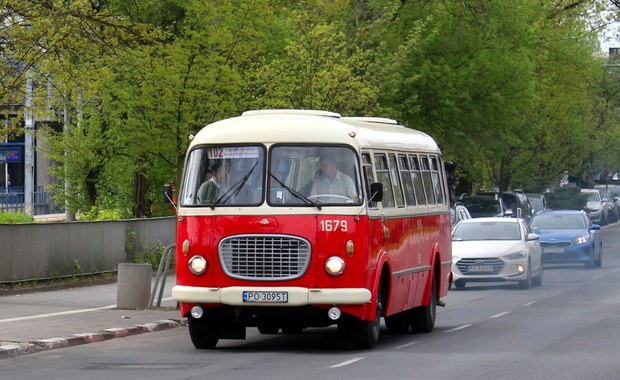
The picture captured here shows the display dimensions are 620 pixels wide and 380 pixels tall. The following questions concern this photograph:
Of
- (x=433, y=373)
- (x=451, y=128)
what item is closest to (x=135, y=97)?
(x=451, y=128)

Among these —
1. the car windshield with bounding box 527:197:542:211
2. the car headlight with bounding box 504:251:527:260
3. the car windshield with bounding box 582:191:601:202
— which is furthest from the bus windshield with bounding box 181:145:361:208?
the car windshield with bounding box 582:191:601:202

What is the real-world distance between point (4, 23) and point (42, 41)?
0.74m

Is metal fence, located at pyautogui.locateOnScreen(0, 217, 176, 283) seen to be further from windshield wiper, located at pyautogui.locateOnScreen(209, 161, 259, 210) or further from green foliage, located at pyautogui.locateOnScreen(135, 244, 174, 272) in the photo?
windshield wiper, located at pyautogui.locateOnScreen(209, 161, 259, 210)

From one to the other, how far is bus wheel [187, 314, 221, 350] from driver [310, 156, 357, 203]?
1.96 metres

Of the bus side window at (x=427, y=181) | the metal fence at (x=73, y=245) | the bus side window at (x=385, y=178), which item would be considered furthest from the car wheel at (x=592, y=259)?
the bus side window at (x=385, y=178)

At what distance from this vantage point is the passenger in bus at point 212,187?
17047 millimetres

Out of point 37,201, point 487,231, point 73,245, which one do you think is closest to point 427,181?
point 73,245

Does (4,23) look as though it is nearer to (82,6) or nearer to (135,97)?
(82,6)

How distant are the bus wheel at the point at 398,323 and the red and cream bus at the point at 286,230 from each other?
1.97m

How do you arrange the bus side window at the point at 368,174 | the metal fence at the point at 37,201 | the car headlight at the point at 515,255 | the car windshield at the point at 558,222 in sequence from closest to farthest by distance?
the bus side window at the point at 368,174 → the car headlight at the point at 515,255 → the car windshield at the point at 558,222 → the metal fence at the point at 37,201

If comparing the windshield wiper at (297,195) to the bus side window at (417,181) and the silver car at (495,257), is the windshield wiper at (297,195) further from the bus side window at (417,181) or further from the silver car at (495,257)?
the silver car at (495,257)

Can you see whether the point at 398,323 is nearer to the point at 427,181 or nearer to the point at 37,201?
the point at 427,181

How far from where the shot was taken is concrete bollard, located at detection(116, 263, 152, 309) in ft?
77.5

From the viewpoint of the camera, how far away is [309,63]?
34.3m
